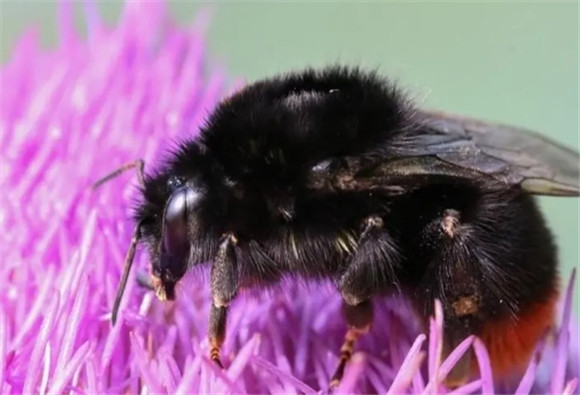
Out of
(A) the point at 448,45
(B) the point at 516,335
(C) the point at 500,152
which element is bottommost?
(B) the point at 516,335

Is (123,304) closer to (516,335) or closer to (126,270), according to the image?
(126,270)

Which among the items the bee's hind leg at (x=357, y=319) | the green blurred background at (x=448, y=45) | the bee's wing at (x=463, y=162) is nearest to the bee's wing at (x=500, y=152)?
the bee's wing at (x=463, y=162)

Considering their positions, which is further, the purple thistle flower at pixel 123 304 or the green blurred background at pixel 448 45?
the green blurred background at pixel 448 45

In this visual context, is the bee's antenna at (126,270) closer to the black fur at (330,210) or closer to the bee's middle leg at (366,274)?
the black fur at (330,210)

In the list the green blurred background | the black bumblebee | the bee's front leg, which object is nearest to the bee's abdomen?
the black bumblebee

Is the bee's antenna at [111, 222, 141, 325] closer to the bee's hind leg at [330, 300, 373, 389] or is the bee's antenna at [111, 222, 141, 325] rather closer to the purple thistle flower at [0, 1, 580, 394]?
the purple thistle flower at [0, 1, 580, 394]

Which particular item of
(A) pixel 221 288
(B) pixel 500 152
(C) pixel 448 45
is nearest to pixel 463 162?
(B) pixel 500 152
